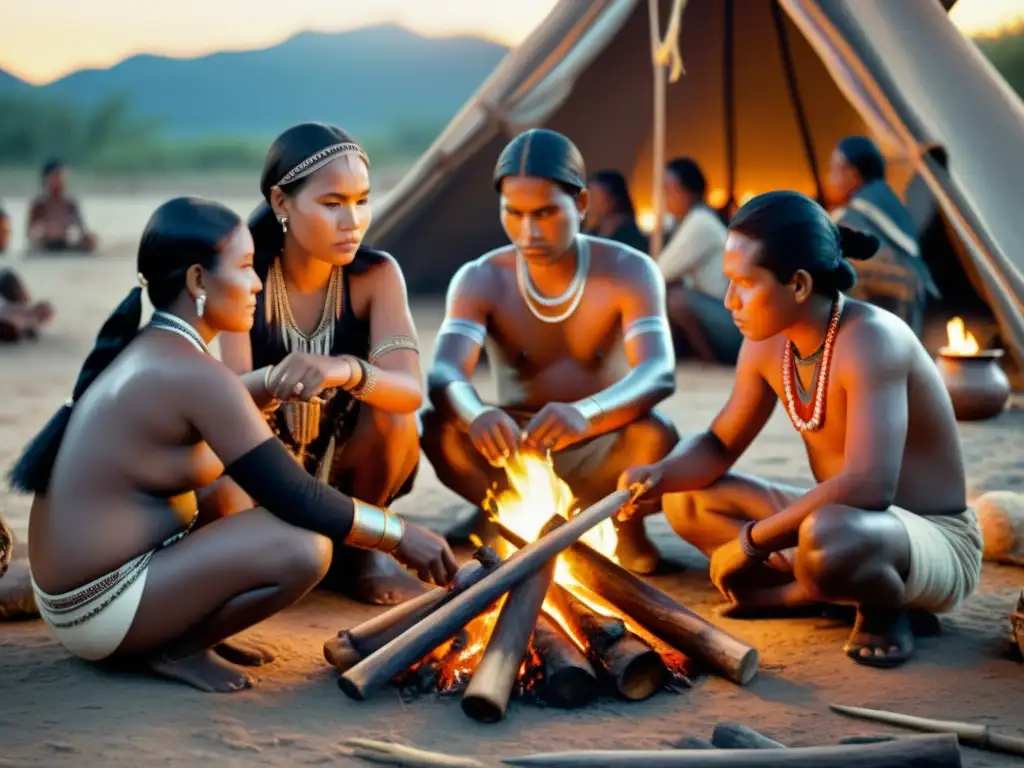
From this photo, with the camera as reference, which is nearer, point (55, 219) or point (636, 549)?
point (636, 549)

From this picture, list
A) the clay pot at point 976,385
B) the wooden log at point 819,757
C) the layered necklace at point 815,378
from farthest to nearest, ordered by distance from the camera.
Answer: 1. the clay pot at point 976,385
2. the layered necklace at point 815,378
3. the wooden log at point 819,757

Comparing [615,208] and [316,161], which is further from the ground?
[316,161]

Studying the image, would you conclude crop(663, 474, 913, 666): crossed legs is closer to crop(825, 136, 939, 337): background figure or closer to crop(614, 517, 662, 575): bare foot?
crop(614, 517, 662, 575): bare foot

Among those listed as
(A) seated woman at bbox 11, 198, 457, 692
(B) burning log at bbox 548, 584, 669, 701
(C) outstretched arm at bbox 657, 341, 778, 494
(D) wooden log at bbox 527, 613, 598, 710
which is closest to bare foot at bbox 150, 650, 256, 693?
(A) seated woman at bbox 11, 198, 457, 692

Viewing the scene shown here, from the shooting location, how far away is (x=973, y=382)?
658 cm

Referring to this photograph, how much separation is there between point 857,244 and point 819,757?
1.43 meters

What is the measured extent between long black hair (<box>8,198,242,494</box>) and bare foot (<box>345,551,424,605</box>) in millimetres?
1128

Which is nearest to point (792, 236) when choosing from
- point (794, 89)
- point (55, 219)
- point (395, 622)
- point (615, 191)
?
point (395, 622)

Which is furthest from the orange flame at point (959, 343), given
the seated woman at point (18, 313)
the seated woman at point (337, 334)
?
the seated woman at point (18, 313)

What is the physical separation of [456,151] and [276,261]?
14.8 feet

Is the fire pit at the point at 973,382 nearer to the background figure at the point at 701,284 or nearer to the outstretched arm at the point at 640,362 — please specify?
the background figure at the point at 701,284

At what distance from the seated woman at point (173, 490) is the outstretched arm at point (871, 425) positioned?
3.78ft

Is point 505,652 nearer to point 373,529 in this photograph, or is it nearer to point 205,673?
point 373,529

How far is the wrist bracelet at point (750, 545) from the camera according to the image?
11.5ft
